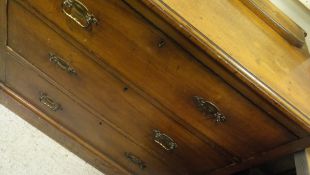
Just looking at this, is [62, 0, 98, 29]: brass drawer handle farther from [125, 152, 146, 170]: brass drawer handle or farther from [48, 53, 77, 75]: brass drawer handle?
[125, 152, 146, 170]: brass drawer handle

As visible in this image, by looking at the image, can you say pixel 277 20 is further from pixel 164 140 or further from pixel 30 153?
pixel 30 153

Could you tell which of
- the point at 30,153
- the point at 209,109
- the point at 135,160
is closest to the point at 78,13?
the point at 209,109

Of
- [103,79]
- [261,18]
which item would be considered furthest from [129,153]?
[261,18]

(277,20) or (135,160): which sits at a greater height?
(277,20)

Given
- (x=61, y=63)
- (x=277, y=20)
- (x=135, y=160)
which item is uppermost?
(x=277, y=20)

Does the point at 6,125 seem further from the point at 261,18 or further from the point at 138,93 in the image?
the point at 261,18

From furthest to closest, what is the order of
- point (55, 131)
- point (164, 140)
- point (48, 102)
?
point (55, 131)
point (48, 102)
point (164, 140)

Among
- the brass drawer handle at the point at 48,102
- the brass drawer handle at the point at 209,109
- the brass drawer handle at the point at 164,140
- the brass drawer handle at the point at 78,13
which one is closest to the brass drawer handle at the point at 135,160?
the brass drawer handle at the point at 164,140

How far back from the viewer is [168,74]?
2.74 ft

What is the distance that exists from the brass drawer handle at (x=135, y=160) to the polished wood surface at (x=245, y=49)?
57cm

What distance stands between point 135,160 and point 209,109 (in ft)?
1.49

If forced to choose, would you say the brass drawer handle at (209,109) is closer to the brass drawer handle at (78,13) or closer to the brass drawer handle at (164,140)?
the brass drawer handle at (164,140)

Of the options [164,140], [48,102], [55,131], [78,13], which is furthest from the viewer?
[55,131]

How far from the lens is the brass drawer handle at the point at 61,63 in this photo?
97 cm
